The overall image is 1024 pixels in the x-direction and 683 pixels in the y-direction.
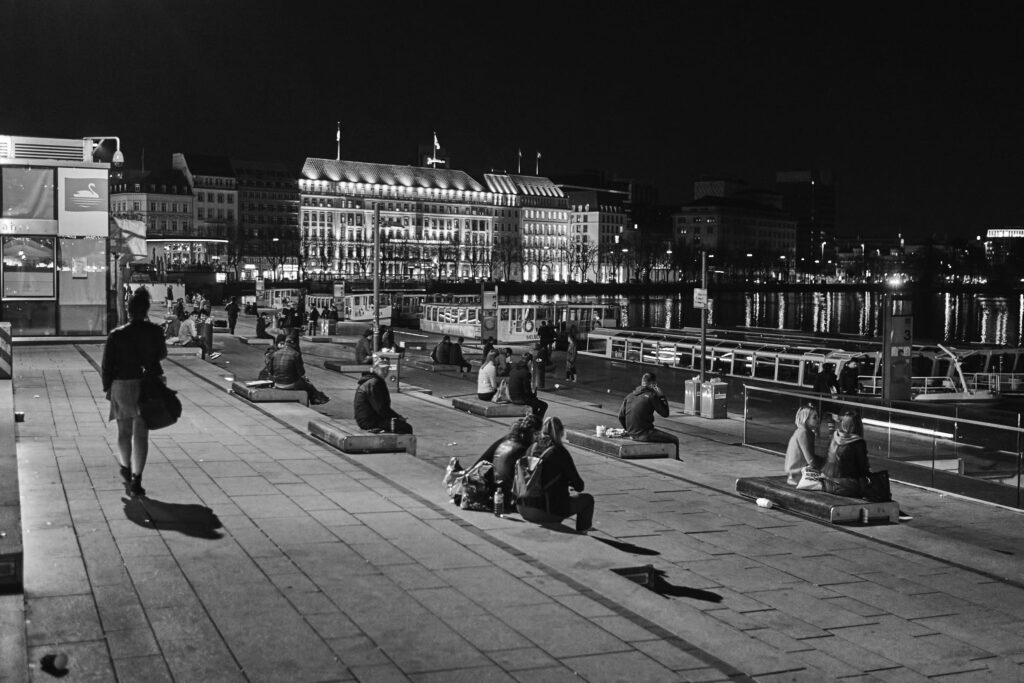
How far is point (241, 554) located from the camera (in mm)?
8539

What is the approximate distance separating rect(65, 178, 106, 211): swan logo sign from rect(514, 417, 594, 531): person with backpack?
22.7 m

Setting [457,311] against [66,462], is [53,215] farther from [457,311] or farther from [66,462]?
[457,311]

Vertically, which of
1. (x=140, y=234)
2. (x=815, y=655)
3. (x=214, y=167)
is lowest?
(x=815, y=655)

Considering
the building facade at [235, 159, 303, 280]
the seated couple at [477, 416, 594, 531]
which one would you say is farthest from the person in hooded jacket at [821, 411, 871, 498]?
the building facade at [235, 159, 303, 280]

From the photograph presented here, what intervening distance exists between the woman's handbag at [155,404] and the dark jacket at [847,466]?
6.57 metres

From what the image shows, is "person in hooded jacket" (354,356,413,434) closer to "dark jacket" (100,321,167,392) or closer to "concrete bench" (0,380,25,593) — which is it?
"concrete bench" (0,380,25,593)

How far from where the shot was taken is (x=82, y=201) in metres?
29.8

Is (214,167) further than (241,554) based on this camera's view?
Yes

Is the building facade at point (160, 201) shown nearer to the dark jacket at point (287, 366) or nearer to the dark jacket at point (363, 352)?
the dark jacket at point (363, 352)

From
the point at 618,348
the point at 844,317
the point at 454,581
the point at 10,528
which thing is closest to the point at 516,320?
the point at 618,348

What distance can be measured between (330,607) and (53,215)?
2530 centimetres

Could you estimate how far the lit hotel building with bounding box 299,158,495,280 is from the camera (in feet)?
579

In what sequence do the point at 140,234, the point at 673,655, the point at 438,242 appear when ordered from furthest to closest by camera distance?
the point at 438,242 < the point at 140,234 < the point at 673,655

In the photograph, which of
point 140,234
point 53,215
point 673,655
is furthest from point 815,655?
point 140,234
